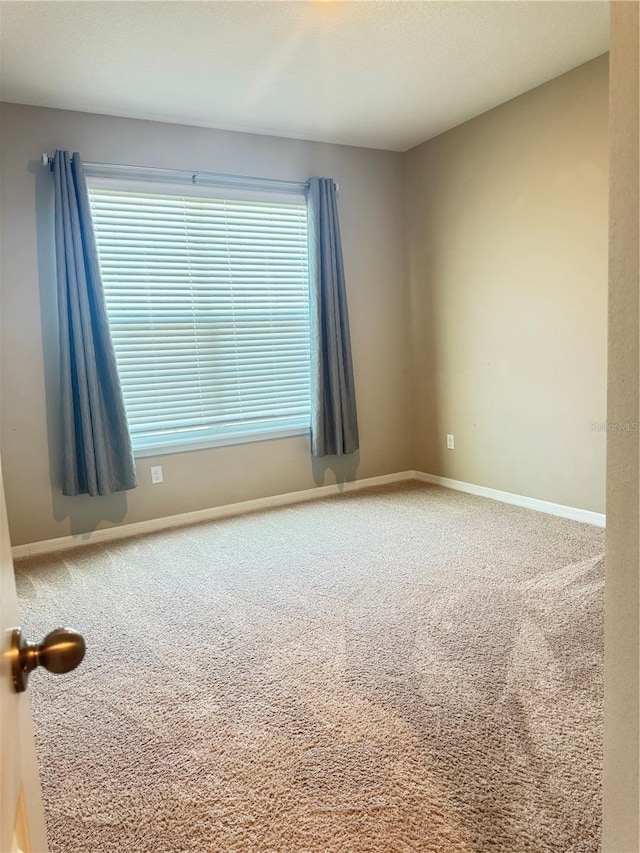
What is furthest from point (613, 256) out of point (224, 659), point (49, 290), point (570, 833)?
point (49, 290)

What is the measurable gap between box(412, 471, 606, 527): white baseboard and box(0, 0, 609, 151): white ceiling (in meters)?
2.53

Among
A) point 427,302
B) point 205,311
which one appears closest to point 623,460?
point 205,311

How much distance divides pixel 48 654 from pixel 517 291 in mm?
3646

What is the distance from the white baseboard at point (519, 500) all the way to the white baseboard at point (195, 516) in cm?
29

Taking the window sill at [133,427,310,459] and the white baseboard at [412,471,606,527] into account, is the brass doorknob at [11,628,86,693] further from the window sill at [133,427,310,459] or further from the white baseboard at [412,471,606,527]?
the white baseboard at [412,471,606,527]

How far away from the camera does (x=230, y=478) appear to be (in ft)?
13.4

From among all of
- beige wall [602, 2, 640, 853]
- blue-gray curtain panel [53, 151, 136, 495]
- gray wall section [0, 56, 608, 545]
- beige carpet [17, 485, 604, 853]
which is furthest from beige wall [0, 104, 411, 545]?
beige wall [602, 2, 640, 853]

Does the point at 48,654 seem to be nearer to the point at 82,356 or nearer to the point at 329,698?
the point at 329,698

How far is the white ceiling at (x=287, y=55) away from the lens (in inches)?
99.8

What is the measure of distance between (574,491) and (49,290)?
3.36 meters

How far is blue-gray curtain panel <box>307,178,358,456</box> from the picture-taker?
13.5ft

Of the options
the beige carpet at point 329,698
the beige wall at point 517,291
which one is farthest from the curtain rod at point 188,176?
the beige carpet at point 329,698

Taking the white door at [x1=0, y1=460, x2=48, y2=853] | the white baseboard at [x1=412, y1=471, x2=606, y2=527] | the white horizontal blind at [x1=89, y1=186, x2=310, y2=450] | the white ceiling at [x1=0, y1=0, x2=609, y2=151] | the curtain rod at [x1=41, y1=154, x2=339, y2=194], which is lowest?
the white baseboard at [x1=412, y1=471, x2=606, y2=527]

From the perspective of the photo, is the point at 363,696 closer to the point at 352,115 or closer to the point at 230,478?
the point at 230,478
